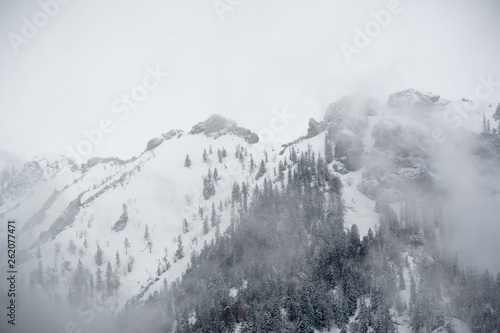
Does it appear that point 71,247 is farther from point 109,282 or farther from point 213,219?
point 213,219

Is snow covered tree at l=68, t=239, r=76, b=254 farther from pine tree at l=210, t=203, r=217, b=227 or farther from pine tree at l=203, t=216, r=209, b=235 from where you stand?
pine tree at l=210, t=203, r=217, b=227

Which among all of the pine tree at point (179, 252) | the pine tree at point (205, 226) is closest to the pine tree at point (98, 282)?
the pine tree at point (179, 252)

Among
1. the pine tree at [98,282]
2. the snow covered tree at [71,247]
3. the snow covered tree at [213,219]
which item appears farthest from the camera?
the snow covered tree at [213,219]

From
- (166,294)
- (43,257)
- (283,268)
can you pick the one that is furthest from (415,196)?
(43,257)

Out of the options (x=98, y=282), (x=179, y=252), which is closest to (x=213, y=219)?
(x=179, y=252)

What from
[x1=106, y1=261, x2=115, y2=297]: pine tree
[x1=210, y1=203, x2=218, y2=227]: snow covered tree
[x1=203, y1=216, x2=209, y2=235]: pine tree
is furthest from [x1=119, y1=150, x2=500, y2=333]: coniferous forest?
[x1=106, y1=261, x2=115, y2=297]: pine tree

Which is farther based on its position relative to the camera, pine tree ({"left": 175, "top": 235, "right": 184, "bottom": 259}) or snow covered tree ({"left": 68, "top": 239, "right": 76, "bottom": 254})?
snow covered tree ({"left": 68, "top": 239, "right": 76, "bottom": 254})

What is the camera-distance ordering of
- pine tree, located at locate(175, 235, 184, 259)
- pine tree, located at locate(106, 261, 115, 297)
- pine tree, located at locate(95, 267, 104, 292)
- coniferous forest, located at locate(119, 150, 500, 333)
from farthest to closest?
pine tree, located at locate(175, 235, 184, 259) < pine tree, located at locate(95, 267, 104, 292) < pine tree, located at locate(106, 261, 115, 297) < coniferous forest, located at locate(119, 150, 500, 333)

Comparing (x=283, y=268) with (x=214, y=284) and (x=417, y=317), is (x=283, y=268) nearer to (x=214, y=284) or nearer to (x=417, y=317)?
(x=214, y=284)

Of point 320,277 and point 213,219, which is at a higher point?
point 213,219

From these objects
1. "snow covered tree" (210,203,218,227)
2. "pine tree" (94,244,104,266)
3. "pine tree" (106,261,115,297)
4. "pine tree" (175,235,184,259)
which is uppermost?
"snow covered tree" (210,203,218,227)

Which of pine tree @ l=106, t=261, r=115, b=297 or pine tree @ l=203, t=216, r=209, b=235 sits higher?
pine tree @ l=203, t=216, r=209, b=235

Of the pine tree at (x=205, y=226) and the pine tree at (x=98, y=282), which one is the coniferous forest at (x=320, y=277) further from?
the pine tree at (x=98, y=282)

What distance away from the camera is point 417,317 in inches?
4469
